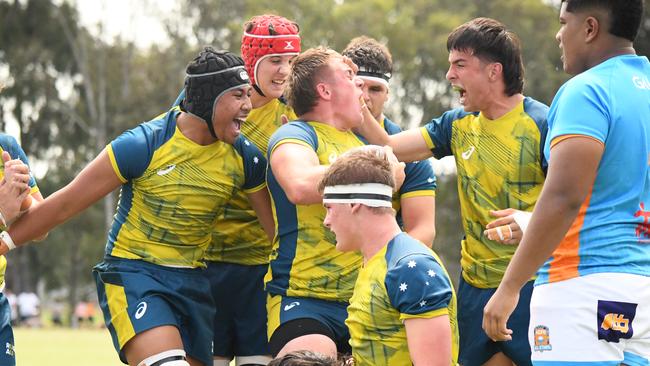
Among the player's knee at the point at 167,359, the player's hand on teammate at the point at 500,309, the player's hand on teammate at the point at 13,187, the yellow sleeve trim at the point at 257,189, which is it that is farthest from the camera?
the yellow sleeve trim at the point at 257,189

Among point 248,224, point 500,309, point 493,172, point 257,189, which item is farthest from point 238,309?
point 500,309

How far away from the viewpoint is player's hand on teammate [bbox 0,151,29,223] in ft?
18.9

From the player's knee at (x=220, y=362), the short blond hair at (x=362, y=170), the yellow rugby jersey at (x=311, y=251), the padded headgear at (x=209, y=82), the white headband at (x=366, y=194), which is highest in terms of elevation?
the padded headgear at (x=209, y=82)

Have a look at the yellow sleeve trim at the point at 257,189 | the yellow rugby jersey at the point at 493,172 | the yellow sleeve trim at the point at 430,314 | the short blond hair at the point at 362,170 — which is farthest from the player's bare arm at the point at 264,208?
the yellow sleeve trim at the point at 430,314

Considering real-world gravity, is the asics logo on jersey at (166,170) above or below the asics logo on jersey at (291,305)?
above

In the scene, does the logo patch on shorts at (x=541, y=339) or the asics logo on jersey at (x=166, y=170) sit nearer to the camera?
the logo patch on shorts at (x=541, y=339)

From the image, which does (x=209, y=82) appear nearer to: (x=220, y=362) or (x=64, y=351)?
(x=220, y=362)

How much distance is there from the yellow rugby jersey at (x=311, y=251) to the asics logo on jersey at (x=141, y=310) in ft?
2.55

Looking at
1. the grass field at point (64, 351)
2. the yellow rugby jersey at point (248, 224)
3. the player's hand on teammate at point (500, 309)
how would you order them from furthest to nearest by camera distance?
the grass field at point (64, 351)
the yellow rugby jersey at point (248, 224)
the player's hand on teammate at point (500, 309)

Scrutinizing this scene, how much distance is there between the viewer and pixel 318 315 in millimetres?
5789

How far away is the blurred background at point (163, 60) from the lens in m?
41.1

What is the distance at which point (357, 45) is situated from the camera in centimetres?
701

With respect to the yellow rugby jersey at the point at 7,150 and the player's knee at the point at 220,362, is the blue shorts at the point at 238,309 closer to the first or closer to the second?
the player's knee at the point at 220,362

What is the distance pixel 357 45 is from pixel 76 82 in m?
39.1
